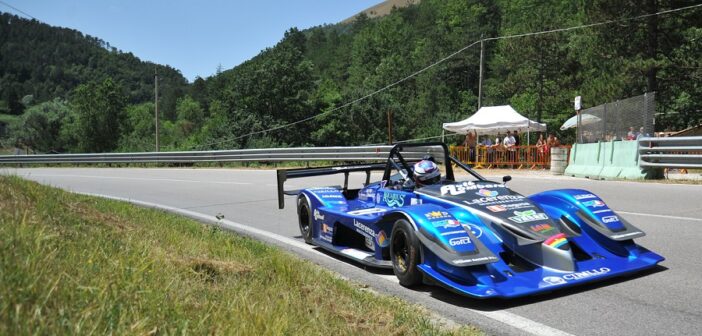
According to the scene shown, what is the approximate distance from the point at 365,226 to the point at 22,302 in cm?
394

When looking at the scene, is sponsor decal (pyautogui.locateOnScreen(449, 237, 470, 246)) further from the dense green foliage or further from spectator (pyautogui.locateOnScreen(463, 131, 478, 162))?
the dense green foliage

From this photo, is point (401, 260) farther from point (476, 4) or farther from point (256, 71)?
point (476, 4)

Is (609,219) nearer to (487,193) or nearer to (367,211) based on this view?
(487,193)

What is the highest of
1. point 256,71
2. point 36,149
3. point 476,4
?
point 476,4

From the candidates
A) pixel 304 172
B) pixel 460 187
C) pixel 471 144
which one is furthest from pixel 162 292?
pixel 471 144

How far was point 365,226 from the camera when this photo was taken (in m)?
6.01

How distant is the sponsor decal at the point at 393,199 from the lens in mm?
6273

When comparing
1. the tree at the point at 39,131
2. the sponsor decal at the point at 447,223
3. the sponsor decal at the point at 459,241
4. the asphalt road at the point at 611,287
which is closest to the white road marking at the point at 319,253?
the asphalt road at the point at 611,287

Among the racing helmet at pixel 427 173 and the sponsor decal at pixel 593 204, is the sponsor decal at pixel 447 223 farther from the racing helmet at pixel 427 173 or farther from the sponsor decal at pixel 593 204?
the sponsor decal at pixel 593 204

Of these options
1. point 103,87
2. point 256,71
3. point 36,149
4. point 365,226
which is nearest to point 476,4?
point 256,71

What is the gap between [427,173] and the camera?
20.9 ft

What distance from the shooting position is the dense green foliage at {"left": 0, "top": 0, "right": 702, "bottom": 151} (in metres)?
29.2

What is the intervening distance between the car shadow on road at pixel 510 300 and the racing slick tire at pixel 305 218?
2491 millimetres

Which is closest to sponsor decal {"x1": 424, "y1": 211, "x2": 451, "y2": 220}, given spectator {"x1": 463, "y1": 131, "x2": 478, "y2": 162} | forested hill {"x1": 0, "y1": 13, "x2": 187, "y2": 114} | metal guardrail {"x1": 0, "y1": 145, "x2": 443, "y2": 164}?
metal guardrail {"x1": 0, "y1": 145, "x2": 443, "y2": 164}
